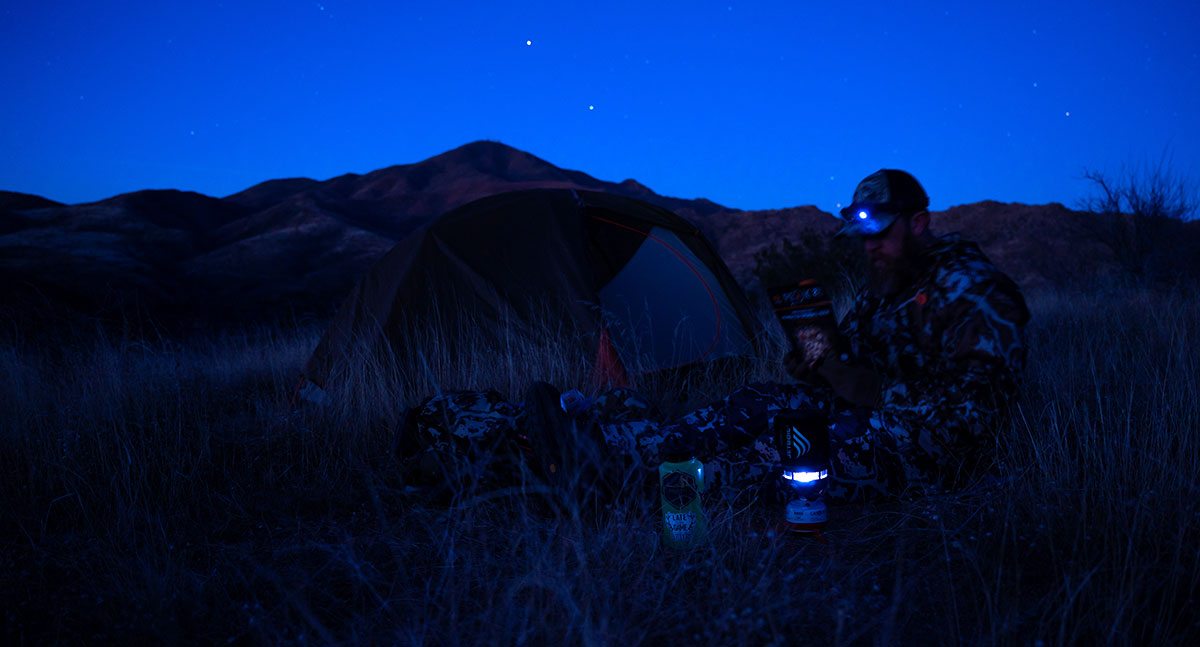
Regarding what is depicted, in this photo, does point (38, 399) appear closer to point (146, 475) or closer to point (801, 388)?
point (146, 475)

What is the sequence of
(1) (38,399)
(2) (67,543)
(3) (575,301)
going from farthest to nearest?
1. (3) (575,301)
2. (1) (38,399)
3. (2) (67,543)

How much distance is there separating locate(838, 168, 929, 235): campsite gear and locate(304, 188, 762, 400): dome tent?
2.31 meters

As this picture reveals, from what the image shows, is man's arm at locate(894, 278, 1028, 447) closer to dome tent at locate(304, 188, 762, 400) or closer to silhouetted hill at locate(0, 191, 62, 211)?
dome tent at locate(304, 188, 762, 400)

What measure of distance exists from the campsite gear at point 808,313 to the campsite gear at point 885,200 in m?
0.29

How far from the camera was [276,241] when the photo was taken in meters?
40.7

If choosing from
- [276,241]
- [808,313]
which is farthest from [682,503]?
[276,241]

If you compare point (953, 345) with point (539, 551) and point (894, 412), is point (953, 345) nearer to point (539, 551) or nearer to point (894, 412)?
point (894, 412)

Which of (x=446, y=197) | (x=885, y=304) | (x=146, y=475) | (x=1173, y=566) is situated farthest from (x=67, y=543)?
(x=446, y=197)

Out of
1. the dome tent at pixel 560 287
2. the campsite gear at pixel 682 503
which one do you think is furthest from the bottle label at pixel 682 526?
the dome tent at pixel 560 287

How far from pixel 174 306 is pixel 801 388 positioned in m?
25.9

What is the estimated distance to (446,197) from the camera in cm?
6278

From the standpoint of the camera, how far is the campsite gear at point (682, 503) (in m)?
2.34

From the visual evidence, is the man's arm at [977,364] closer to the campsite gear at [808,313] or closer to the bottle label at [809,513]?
the campsite gear at [808,313]

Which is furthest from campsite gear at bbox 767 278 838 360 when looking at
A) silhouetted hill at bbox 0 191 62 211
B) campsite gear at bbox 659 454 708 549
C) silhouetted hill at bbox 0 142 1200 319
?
silhouetted hill at bbox 0 191 62 211
